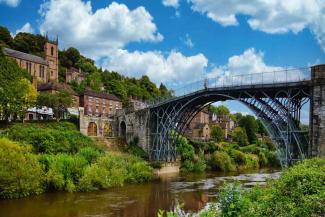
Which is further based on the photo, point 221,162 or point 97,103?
point 97,103

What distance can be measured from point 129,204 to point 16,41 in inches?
2995

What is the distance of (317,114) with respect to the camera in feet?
88.4

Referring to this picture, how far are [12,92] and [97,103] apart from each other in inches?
1035

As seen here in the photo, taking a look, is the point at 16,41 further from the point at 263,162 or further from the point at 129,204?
the point at 129,204

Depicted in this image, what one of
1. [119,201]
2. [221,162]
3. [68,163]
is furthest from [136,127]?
[119,201]

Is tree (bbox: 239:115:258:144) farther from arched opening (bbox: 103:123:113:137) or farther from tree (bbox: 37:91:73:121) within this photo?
tree (bbox: 37:91:73:121)

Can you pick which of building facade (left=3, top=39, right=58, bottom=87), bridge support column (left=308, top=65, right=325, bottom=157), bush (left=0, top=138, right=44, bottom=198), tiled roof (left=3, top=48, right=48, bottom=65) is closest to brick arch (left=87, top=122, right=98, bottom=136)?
bush (left=0, top=138, right=44, bottom=198)

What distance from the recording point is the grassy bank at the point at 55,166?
2833 cm

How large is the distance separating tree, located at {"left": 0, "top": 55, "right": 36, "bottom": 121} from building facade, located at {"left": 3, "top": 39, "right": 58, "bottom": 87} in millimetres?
23374

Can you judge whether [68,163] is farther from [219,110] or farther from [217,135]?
[219,110]

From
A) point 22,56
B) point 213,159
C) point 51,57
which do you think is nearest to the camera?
point 213,159

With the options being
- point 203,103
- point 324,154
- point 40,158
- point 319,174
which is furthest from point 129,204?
point 203,103

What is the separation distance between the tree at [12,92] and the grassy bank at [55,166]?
14.3ft

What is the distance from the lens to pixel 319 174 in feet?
40.4
